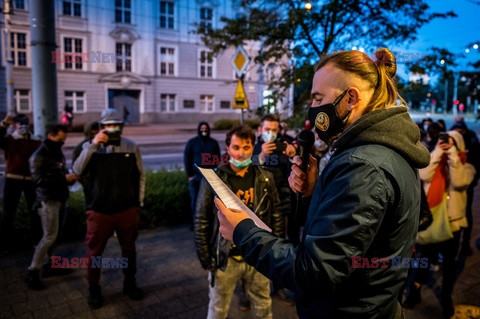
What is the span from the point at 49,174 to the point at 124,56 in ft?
94.8

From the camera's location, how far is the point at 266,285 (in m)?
3.18

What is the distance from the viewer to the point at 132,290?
4238 millimetres

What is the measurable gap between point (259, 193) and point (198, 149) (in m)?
3.69

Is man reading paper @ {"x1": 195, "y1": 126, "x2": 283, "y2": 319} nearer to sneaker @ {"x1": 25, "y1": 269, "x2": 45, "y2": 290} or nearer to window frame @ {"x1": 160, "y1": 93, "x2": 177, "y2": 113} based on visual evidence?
sneaker @ {"x1": 25, "y1": 269, "x2": 45, "y2": 290}

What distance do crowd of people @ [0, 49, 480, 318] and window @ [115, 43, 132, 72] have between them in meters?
26.7

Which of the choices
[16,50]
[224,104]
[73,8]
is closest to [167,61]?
[224,104]

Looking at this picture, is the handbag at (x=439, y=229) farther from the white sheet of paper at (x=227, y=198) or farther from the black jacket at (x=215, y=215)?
the white sheet of paper at (x=227, y=198)

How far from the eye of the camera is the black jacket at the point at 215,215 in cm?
304

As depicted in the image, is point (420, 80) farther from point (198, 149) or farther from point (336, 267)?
point (336, 267)

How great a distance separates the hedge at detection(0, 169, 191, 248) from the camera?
5.52m

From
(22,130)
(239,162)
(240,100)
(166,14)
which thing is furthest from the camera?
(166,14)

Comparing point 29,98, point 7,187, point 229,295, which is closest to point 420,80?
point 229,295

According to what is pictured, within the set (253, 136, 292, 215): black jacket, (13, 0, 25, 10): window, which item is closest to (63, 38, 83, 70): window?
(13, 0, 25, 10): window

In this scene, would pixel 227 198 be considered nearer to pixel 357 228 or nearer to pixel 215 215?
pixel 357 228
